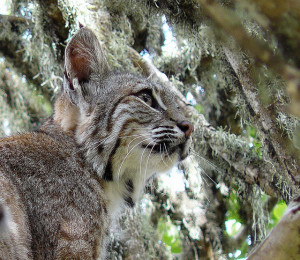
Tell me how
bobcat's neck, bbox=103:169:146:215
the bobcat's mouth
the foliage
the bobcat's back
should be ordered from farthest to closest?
1. the foliage
2. bobcat's neck, bbox=103:169:146:215
3. the bobcat's mouth
4. the bobcat's back

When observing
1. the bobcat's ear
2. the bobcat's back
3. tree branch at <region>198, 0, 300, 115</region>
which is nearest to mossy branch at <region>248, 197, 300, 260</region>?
tree branch at <region>198, 0, 300, 115</region>

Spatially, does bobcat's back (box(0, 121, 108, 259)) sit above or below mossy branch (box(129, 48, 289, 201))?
above

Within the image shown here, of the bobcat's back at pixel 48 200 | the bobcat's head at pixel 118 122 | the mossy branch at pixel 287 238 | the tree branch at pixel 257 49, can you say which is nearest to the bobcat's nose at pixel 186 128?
the bobcat's head at pixel 118 122

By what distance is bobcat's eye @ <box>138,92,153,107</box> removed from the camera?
3.25 m

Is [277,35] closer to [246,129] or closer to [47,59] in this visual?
[47,59]

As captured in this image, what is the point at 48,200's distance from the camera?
2.66 meters

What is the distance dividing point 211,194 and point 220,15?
13.7 ft

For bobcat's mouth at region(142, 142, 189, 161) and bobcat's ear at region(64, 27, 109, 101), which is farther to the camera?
bobcat's ear at region(64, 27, 109, 101)

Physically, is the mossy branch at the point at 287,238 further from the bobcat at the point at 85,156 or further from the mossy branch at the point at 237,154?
the mossy branch at the point at 237,154

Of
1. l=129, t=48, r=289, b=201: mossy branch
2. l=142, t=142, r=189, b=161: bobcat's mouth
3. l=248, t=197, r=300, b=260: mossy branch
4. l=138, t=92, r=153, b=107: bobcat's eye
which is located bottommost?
l=129, t=48, r=289, b=201: mossy branch

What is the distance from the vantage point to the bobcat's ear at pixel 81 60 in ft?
10.4

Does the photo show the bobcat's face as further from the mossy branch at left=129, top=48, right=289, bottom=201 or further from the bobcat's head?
the mossy branch at left=129, top=48, right=289, bottom=201

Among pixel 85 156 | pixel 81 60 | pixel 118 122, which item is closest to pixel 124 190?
pixel 85 156

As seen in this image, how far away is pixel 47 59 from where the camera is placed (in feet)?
15.4
